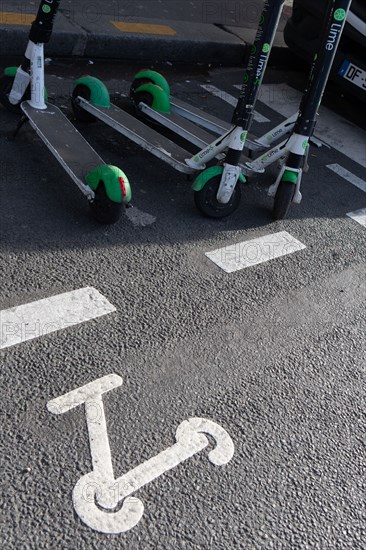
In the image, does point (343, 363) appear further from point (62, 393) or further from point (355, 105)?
point (355, 105)

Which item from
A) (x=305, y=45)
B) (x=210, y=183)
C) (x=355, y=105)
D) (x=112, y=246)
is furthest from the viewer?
(x=355, y=105)

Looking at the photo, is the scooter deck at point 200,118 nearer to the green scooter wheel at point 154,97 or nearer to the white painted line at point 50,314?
the green scooter wheel at point 154,97

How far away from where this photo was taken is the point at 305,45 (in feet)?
20.9

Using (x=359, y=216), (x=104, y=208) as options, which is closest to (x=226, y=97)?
(x=359, y=216)

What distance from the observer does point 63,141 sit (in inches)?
153

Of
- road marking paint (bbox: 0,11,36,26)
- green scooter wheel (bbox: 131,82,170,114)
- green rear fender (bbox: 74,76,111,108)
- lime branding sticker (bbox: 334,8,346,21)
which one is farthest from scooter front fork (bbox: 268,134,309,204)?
road marking paint (bbox: 0,11,36,26)

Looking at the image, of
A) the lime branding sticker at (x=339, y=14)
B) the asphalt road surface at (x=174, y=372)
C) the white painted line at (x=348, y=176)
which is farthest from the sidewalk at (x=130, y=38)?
the lime branding sticker at (x=339, y=14)

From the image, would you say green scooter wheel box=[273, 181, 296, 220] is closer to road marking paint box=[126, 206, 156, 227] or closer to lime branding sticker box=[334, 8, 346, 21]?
road marking paint box=[126, 206, 156, 227]

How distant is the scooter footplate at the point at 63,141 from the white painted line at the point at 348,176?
214 cm


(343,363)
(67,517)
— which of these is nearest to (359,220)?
(343,363)

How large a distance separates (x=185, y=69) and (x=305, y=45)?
118cm

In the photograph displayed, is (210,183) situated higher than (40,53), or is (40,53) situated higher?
(40,53)

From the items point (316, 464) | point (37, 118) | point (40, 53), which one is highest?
point (40, 53)

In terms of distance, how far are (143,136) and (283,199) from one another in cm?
97
